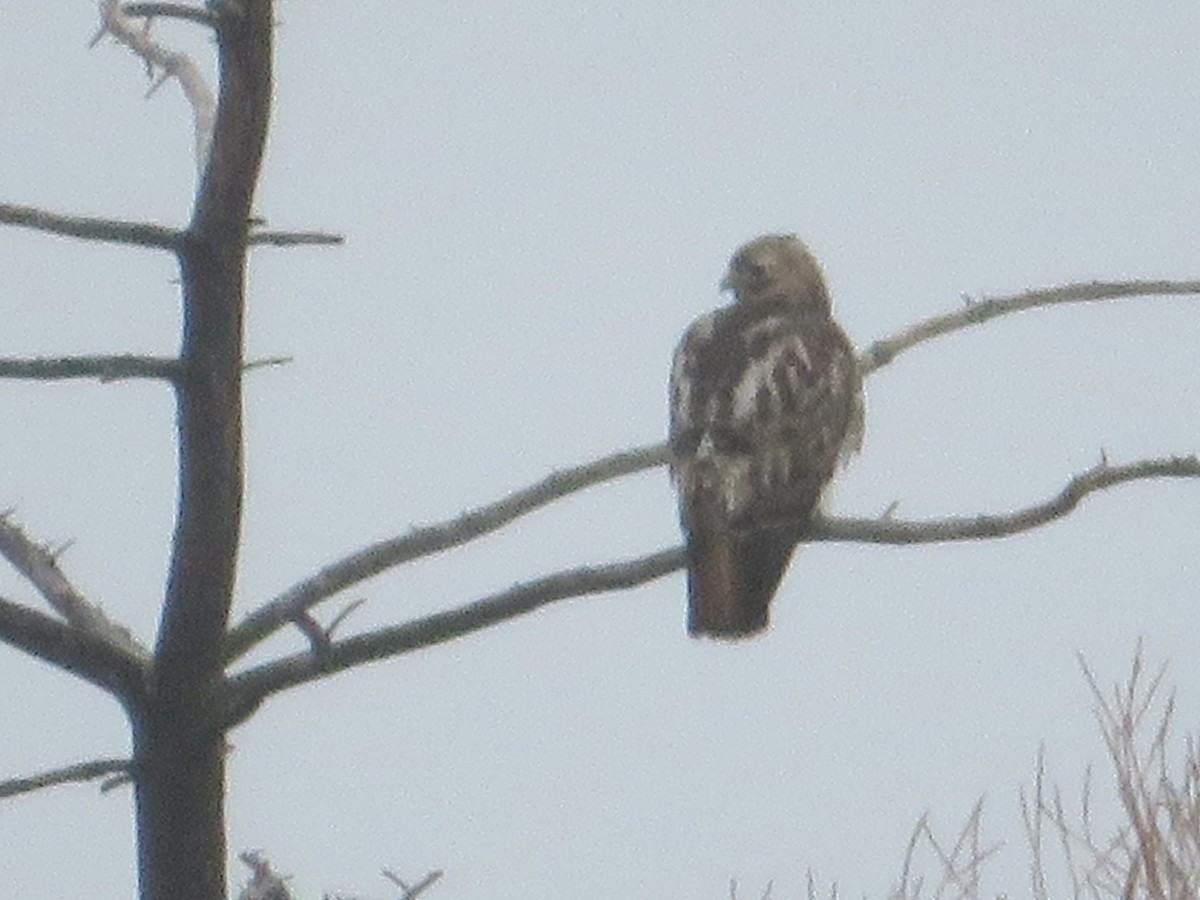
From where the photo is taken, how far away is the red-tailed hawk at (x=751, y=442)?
15.4ft

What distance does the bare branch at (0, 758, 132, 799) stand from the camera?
3.02m

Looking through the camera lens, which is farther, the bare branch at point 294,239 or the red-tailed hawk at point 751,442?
the red-tailed hawk at point 751,442

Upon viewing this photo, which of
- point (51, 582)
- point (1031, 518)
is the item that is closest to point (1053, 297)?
point (1031, 518)

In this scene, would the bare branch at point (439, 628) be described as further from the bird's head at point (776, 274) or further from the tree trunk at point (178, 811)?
the bird's head at point (776, 274)

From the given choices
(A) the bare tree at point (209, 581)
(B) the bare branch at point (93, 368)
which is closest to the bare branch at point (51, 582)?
(A) the bare tree at point (209, 581)

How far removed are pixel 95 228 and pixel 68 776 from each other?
66cm

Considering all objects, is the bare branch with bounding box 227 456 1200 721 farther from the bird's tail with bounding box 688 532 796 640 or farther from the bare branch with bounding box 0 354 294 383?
the bird's tail with bounding box 688 532 796 640

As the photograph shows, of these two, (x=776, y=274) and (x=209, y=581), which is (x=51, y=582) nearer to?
(x=209, y=581)

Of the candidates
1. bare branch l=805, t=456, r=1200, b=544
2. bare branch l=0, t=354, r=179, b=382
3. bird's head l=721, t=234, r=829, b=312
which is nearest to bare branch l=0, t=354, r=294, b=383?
bare branch l=0, t=354, r=179, b=382

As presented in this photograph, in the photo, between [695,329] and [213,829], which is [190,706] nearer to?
[213,829]

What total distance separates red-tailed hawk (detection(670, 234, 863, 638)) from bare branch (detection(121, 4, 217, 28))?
167 cm

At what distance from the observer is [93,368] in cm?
287

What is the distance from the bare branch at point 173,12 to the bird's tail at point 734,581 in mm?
1812

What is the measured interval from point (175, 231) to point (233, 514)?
1.04 feet
